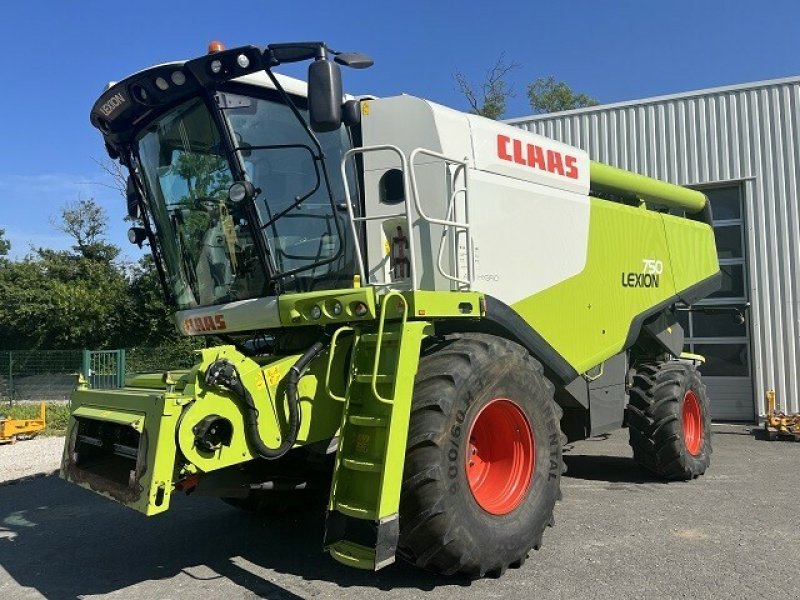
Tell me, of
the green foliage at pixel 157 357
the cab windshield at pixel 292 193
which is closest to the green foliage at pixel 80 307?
the green foliage at pixel 157 357

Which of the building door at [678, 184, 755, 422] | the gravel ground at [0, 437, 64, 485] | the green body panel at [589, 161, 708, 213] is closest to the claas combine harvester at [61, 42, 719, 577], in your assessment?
the green body panel at [589, 161, 708, 213]

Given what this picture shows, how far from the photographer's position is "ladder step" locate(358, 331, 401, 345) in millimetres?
3920

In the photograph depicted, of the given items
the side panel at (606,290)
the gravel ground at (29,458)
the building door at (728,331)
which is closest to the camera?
the side panel at (606,290)

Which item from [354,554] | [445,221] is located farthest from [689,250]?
[354,554]

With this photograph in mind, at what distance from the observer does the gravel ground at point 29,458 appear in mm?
8523

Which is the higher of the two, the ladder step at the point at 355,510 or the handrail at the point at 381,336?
the handrail at the point at 381,336

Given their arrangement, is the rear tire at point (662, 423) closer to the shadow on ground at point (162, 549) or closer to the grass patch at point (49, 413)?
the shadow on ground at point (162, 549)

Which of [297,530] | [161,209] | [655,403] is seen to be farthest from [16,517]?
[655,403]

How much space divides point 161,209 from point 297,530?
2648 mm

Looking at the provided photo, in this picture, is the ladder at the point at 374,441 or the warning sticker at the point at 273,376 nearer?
the ladder at the point at 374,441

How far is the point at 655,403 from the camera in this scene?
22.1 ft

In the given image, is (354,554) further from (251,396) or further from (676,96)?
(676,96)

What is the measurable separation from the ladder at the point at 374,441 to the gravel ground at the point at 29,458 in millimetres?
5891

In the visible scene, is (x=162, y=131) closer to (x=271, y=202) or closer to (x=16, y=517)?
(x=271, y=202)
